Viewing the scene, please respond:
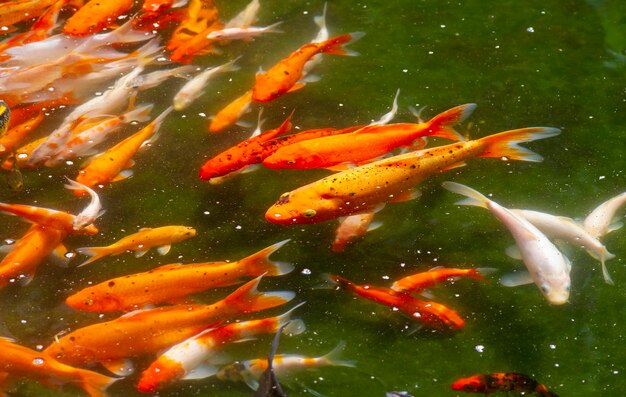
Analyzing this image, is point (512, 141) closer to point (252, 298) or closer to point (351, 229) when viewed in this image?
point (351, 229)

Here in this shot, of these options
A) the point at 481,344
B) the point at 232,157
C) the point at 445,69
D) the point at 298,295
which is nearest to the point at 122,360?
the point at 298,295

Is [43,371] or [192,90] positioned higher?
[192,90]

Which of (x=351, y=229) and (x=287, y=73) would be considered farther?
(x=287, y=73)

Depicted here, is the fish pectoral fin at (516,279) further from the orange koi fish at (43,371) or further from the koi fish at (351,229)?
the orange koi fish at (43,371)

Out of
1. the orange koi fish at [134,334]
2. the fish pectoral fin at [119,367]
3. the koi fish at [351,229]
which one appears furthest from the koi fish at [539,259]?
the fish pectoral fin at [119,367]

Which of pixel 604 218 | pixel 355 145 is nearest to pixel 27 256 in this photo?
pixel 355 145

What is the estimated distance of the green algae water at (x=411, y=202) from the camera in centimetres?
328

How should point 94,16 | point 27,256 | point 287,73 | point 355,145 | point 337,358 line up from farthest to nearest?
Answer: point 94,16 < point 287,73 < point 355,145 < point 27,256 < point 337,358

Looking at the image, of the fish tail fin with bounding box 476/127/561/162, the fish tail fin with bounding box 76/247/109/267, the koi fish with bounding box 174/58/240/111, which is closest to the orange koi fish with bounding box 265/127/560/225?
the fish tail fin with bounding box 476/127/561/162

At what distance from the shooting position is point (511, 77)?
4.86 metres

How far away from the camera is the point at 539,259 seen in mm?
3330

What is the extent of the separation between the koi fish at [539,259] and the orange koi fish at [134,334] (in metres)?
1.27

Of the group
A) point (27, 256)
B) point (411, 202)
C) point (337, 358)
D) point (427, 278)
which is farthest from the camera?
point (411, 202)

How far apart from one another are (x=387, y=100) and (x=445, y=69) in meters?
0.54
